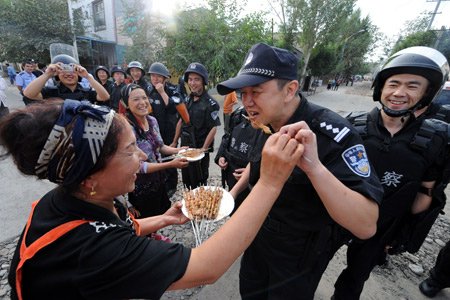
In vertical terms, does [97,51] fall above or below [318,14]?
below

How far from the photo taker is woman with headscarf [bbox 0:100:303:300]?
884 mm

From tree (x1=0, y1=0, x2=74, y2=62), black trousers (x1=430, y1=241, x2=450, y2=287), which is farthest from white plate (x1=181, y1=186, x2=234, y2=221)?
tree (x1=0, y1=0, x2=74, y2=62)

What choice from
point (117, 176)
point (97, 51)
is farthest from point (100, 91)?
point (97, 51)

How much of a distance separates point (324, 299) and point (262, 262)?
1.22m

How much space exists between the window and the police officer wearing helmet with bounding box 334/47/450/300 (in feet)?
83.9

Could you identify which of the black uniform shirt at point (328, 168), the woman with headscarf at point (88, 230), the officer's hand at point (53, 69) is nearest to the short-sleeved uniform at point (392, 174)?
the black uniform shirt at point (328, 168)

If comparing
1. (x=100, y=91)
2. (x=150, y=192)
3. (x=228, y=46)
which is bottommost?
(x=150, y=192)

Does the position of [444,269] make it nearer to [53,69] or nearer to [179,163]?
[179,163]

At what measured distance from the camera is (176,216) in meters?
1.82

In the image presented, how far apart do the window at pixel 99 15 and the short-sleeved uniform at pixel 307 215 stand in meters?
25.5

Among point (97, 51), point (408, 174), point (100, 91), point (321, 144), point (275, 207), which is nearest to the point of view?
point (321, 144)

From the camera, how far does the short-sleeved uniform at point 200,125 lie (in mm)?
4211

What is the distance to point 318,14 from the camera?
63.6 ft

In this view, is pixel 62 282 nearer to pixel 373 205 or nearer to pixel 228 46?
pixel 373 205
